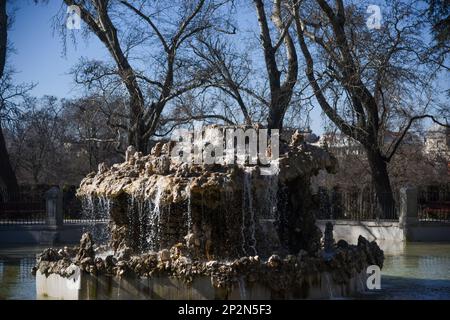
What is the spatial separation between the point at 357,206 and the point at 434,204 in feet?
9.77

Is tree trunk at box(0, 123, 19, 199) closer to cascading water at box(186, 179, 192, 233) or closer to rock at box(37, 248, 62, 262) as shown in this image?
rock at box(37, 248, 62, 262)

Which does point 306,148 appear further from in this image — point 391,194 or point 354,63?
point 391,194

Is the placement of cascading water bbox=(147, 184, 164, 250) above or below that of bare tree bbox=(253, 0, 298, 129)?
below

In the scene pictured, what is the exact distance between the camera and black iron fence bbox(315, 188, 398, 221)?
86.5 ft

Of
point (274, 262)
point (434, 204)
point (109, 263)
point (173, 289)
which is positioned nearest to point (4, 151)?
point (434, 204)

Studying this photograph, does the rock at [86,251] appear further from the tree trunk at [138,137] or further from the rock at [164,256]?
the tree trunk at [138,137]

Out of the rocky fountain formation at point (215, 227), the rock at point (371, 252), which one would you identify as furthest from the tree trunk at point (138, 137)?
the rock at point (371, 252)

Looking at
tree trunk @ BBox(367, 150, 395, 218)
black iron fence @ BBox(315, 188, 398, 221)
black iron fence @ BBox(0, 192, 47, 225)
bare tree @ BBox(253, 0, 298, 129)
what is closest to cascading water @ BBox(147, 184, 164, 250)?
bare tree @ BBox(253, 0, 298, 129)

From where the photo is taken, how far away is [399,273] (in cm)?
1472

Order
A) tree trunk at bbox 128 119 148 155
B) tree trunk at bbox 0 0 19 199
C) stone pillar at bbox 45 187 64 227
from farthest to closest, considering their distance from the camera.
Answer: tree trunk at bbox 0 0 19 199 < stone pillar at bbox 45 187 64 227 < tree trunk at bbox 128 119 148 155

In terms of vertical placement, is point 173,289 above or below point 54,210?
below

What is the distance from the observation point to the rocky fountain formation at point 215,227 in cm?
1023

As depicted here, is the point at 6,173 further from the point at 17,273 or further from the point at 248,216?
A: the point at 248,216

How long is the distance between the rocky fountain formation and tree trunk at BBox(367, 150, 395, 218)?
14.2m
